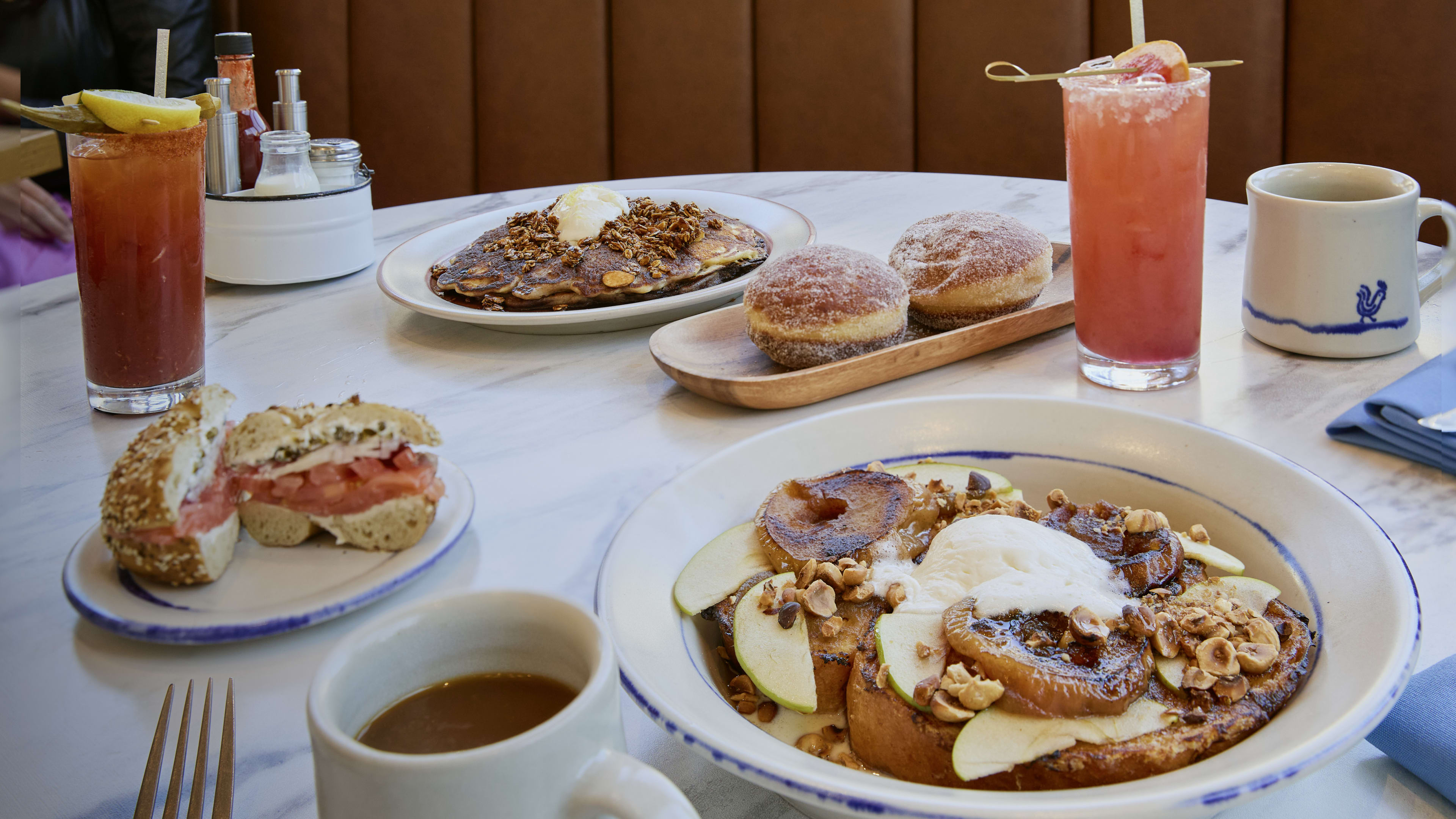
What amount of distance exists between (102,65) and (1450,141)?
290 cm

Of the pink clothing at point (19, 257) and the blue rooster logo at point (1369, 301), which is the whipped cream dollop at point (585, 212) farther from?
the pink clothing at point (19, 257)

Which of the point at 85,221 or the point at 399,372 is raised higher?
the point at 85,221

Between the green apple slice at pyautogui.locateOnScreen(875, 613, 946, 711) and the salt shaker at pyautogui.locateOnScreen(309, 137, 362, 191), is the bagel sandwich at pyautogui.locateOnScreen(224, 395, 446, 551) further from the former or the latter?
the salt shaker at pyautogui.locateOnScreen(309, 137, 362, 191)

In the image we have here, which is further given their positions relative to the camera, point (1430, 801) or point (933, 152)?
point (933, 152)

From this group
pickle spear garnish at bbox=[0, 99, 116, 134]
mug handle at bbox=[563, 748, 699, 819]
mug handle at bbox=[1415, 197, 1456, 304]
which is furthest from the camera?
mug handle at bbox=[1415, 197, 1456, 304]

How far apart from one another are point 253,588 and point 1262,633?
0.64 metres

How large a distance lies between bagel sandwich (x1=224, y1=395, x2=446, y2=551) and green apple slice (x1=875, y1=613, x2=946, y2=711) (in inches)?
14.6

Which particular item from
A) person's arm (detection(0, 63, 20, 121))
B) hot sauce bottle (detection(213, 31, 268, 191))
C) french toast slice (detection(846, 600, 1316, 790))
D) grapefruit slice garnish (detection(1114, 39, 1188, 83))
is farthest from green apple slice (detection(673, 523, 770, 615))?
hot sauce bottle (detection(213, 31, 268, 191))

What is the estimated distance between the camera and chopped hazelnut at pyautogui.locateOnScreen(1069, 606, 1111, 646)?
57 cm

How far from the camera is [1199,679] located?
0.56 m

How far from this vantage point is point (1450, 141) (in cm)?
225

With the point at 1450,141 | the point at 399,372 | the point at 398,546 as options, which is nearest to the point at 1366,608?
the point at 398,546

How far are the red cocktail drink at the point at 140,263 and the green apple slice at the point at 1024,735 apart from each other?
0.88 m

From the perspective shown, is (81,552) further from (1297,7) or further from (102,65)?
(1297,7)
